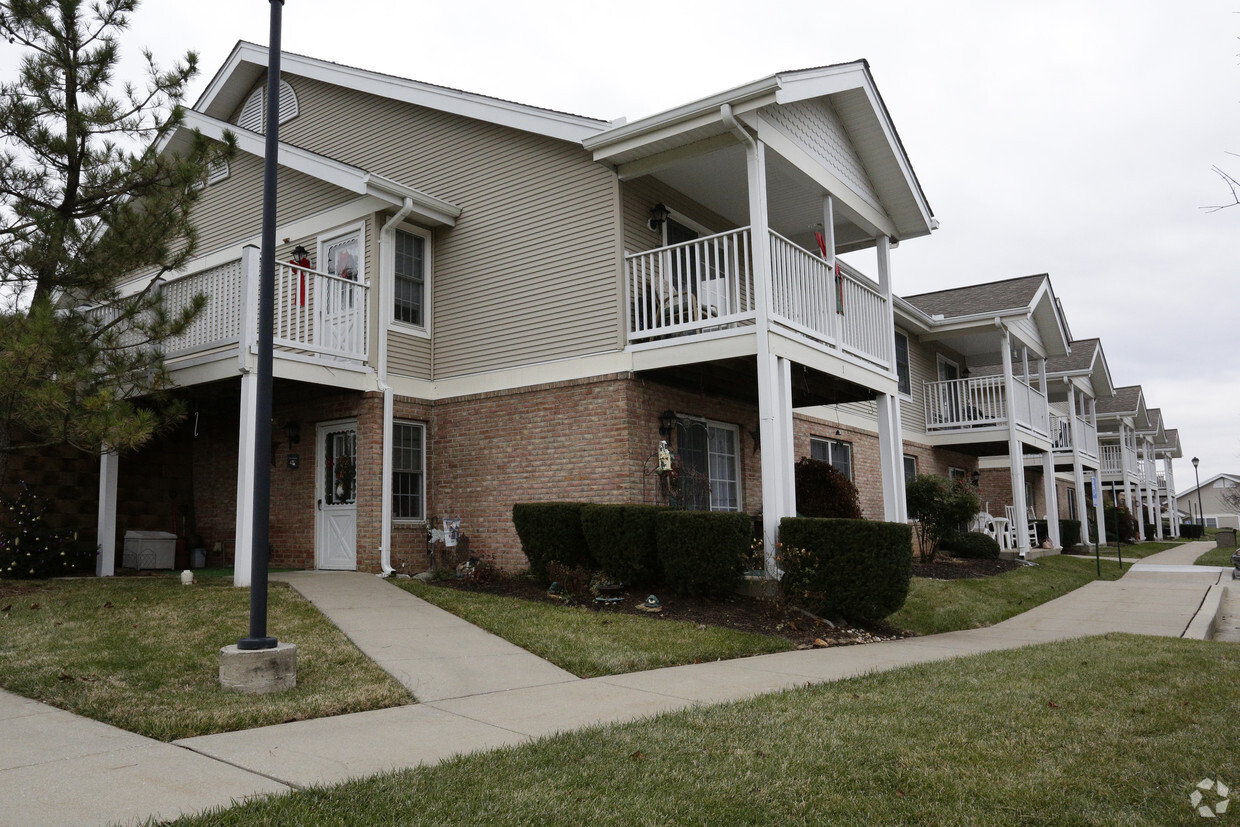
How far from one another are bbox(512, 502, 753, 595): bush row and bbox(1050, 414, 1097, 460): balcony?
18.1 metres

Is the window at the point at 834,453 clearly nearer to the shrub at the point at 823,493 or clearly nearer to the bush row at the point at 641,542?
the shrub at the point at 823,493

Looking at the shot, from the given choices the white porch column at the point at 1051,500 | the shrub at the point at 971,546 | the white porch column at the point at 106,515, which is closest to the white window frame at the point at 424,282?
the white porch column at the point at 106,515

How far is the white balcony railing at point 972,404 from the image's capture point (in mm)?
21172

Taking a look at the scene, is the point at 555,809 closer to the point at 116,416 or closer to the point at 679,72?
the point at 116,416

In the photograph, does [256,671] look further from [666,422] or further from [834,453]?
[834,453]

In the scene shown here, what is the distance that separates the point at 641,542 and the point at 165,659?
4814 mm

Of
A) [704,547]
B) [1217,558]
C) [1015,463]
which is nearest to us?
[704,547]

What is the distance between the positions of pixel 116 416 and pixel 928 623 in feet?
29.1

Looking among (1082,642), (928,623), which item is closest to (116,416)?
(928,623)

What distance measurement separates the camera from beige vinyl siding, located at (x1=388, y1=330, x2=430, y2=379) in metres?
12.8

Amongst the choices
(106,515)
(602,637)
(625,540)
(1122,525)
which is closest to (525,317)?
(625,540)

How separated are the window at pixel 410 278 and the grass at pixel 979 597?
7.85 meters

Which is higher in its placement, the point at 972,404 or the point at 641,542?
the point at 972,404

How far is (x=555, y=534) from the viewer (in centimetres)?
1047
